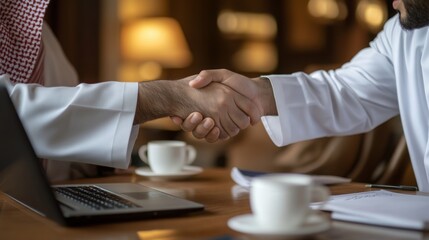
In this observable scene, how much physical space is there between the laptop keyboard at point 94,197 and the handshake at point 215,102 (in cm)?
23

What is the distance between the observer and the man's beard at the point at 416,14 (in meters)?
1.34

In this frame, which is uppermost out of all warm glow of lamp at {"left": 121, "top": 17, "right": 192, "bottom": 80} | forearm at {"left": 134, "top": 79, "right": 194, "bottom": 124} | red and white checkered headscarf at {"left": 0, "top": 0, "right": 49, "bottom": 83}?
red and white checkered headscarf at {"left": 0, "top": 0, "right": 49, "bottom": 83}

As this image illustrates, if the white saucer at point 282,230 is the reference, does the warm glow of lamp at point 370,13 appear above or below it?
below

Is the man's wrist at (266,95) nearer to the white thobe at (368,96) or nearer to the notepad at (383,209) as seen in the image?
the white thobe at (368,96)

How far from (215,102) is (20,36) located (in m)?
0.41

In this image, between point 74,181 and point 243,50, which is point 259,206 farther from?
point 243,50

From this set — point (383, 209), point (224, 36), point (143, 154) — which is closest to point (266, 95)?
point (143, 154)

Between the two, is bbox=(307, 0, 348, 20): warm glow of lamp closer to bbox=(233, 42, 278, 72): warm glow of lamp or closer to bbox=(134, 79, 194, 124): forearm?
bbox=(233, 42, 278, 72): warm glow of lamp

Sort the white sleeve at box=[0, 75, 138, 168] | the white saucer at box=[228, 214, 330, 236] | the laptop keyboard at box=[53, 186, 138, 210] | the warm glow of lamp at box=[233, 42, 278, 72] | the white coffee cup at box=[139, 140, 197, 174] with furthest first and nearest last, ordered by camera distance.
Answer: the warm glow of lamp at box=[233, 42, 278, 72], the white coffee cup at box=[139, 140, 197, 174], the white sleeve at box=[0, 75, 138, 168], the laptop keyboard at box=[53, 186, 138, 210], the white saucer at box=[228, 214, 330, 236]

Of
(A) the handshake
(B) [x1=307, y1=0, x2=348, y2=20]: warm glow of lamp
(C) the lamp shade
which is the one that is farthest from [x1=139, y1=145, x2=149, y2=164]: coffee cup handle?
(B) [x1=307, y1=0, x2=348, y2=20]: warm glow of lamp

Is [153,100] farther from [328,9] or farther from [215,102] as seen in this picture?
[328,9]

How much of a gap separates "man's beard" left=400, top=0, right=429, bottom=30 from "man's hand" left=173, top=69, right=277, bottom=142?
322 mm

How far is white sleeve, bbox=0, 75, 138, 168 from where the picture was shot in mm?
Result: 1054

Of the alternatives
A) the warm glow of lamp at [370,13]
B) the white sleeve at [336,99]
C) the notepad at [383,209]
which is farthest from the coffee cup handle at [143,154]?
the warm glow of lamp at [370,13]
